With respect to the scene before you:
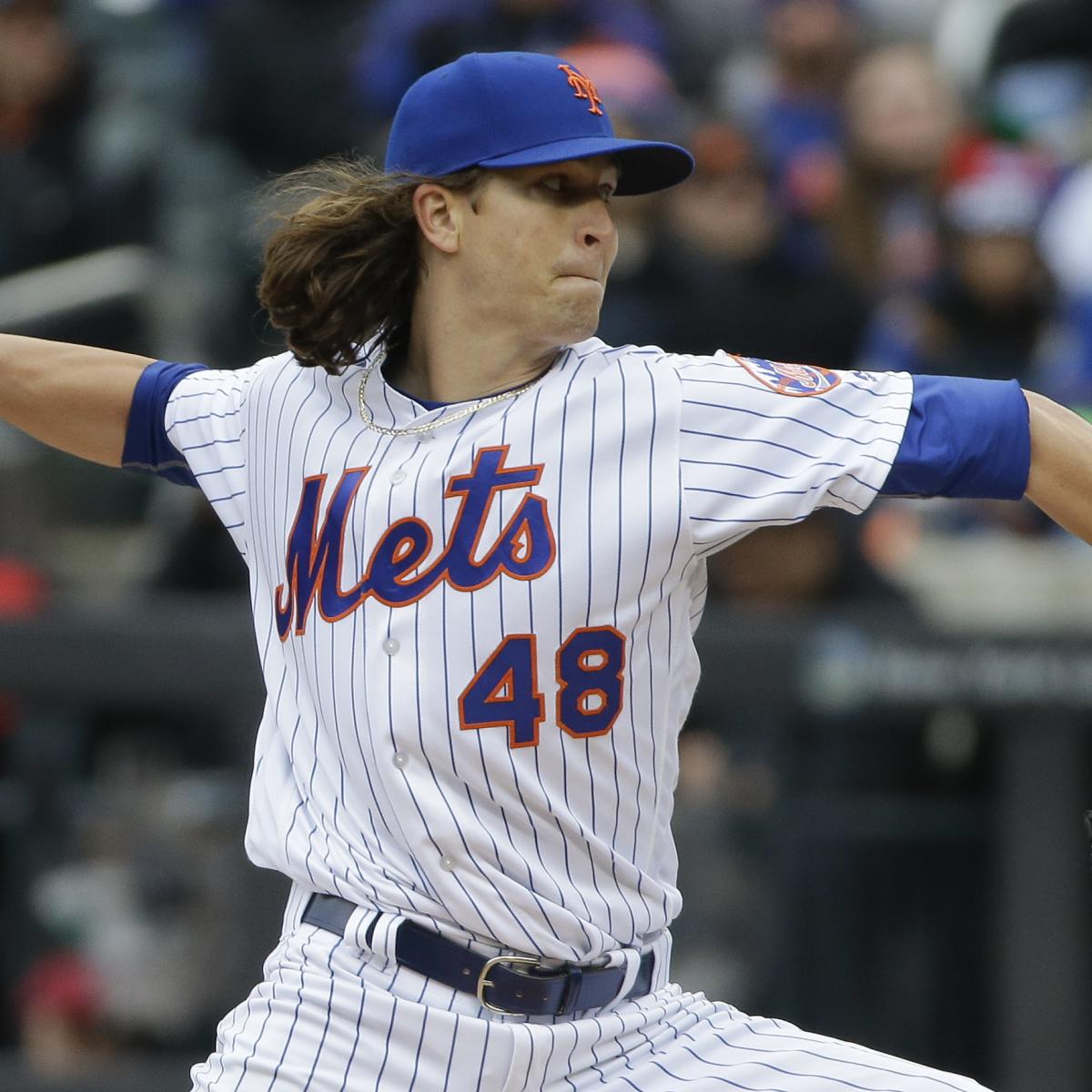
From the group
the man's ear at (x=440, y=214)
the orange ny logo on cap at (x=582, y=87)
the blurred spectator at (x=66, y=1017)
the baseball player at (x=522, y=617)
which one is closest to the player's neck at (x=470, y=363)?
the baseball player at (x=522, y=617)

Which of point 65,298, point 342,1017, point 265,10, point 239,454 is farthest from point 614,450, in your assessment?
point 265,10

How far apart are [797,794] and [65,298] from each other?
283 centimetres

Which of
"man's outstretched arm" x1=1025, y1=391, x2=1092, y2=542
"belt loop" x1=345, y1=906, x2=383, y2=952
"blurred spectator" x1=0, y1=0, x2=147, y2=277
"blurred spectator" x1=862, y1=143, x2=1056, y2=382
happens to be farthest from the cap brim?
"blurred spectator" x1=0, y1=0, x2=147, y2=277

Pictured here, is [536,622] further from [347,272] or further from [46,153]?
[46,153]

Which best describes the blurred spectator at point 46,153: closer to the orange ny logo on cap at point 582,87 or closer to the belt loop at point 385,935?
the orange ny logo on cap at point 582,87

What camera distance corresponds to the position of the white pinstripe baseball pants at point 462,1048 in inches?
108

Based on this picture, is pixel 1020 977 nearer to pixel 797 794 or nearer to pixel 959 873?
pixel 959 873

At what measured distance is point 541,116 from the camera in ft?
9.44

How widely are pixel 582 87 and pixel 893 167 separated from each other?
424cm

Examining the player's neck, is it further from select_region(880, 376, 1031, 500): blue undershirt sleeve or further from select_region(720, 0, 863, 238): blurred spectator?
select_region(720, 0, 863, 238): blurred spectator

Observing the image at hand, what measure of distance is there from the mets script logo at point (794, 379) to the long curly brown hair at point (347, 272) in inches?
20.7

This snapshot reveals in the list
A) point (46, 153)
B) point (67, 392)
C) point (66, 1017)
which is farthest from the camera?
point (46, 153)

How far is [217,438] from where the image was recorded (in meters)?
3.15

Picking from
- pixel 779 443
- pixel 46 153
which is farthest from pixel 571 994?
pixel 46 153
